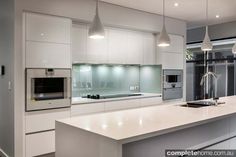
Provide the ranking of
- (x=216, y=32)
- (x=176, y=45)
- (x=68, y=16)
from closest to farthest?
(x=68, y=16) → (x=176, y=45) → (x=216, y=32)

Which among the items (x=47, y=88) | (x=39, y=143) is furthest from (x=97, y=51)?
(x=39, y=143)

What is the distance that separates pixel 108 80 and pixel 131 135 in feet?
11.9

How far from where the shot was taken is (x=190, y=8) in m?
5.05

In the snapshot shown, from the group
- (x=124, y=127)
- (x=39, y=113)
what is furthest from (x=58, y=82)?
(x=124, y=127)

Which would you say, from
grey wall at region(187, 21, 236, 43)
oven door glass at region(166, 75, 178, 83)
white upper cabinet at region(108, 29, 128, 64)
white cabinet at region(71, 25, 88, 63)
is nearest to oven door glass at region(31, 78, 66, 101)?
white cabinet at region(71, 25, 88, 63)

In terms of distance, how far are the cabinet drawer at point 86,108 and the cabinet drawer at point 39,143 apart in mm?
528

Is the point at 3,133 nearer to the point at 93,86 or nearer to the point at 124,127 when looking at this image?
the point at 93,86

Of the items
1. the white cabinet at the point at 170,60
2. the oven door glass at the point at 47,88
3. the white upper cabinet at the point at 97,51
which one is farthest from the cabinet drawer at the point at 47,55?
the white cabinet at the point at 170,60

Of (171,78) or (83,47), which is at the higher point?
(83,47)

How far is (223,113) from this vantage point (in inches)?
112

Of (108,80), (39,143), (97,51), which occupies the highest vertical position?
(97,51)

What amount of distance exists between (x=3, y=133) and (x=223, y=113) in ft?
11.5

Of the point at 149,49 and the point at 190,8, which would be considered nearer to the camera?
the point at 190,8

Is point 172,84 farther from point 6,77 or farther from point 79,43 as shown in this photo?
point 6,77
